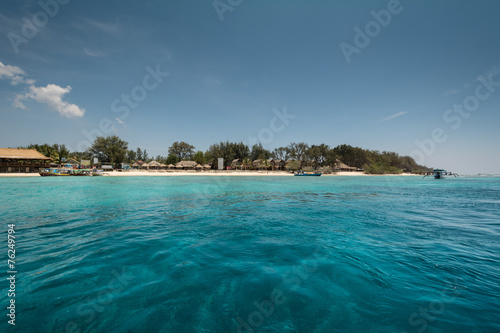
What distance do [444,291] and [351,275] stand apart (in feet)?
5.07

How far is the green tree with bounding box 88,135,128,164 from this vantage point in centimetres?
7538

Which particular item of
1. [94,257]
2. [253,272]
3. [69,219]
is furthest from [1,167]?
[253,272]

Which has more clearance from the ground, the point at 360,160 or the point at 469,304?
the point at 360,160

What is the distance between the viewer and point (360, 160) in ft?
365

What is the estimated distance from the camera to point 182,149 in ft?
326

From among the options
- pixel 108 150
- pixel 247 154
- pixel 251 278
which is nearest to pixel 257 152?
pixel 247 154

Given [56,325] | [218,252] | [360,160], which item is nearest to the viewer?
[56,325]

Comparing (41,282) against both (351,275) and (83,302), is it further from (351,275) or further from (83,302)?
(351,275)

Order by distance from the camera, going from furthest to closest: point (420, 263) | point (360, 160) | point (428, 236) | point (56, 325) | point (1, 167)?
1. point (360, 160)
2. point (1, 167)
3. point (428, 236)
4. point (420, 263)
5. point (56, 325)

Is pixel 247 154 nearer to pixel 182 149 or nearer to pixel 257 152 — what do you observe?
pixel 257 152

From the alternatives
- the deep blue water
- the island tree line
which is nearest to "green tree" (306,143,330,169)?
the island tree line

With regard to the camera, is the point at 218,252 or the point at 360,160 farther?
the point at 360,160

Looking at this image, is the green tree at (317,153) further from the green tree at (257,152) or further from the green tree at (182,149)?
the green tree at (182,149)

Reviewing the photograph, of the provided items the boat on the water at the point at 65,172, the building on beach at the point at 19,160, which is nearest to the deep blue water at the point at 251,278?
the boat on the water at the point at 65,172
